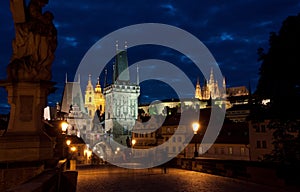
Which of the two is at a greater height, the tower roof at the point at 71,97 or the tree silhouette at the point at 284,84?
the tower roof at the point at 71,97

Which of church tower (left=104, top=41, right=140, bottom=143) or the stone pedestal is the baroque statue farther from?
church tower (left=104, top=41, right=140, bottom=143)

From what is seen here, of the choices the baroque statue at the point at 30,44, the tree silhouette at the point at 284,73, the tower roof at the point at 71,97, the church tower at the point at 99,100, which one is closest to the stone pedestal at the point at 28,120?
the baroque statue at the point at 30,44

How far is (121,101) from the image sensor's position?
142250mm

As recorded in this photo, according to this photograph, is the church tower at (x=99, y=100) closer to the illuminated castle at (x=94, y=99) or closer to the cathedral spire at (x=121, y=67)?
the illuminated castle at (x=94, y=99)

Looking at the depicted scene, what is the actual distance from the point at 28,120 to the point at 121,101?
12903 cm

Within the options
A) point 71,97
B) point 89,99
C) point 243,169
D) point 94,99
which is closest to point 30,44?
point 243,169

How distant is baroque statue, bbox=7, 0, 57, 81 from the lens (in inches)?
529

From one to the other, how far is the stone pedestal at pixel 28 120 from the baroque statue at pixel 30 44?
39cm

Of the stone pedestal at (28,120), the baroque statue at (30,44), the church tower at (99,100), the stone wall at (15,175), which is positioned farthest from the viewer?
the church tower at (99,100)

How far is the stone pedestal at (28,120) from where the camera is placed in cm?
1280

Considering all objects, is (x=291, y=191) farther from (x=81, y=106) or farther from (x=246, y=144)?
(x=81, y=106)

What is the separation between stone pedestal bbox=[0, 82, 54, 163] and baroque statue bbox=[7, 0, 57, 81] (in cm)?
39

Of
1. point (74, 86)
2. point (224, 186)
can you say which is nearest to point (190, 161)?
point (224, 186)

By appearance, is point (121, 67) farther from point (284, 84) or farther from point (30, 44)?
point (30, 44)
